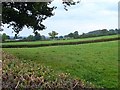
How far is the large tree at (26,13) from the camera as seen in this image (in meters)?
22.4

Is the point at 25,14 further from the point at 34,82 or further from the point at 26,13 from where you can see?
the point at 34,82

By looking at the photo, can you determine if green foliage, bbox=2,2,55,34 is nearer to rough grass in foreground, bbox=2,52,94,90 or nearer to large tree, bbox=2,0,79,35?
large tree, bbox=2,0,79,35

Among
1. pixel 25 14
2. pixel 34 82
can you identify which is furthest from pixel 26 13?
pixel 34 82

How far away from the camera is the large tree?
880 inches

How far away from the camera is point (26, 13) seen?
2375 centimetres

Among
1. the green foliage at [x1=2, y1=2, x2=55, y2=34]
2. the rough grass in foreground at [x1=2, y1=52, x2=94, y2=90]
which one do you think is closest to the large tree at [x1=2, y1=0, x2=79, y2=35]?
the green foliage at [x1=2, y1=2, x2=55, y2=34]

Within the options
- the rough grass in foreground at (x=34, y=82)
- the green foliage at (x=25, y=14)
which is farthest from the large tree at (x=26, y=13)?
the rough grass in foreground at (x=34, y=82)

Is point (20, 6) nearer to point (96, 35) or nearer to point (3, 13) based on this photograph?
point (3, 13)

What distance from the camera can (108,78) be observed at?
15969 millimetres

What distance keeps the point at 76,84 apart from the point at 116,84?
23.9 ft

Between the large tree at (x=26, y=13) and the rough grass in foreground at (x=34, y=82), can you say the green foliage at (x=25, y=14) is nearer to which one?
the large tree at (x=26, y=13)

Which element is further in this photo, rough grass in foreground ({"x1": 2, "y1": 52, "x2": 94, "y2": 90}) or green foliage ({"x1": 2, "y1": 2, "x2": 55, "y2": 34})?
green foliage ({"x1": 2, "y1": 2, "x2": 55, "y2": 34})

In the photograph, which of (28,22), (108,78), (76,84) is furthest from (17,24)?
(76,84)

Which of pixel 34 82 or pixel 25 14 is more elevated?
pixel 25 14
